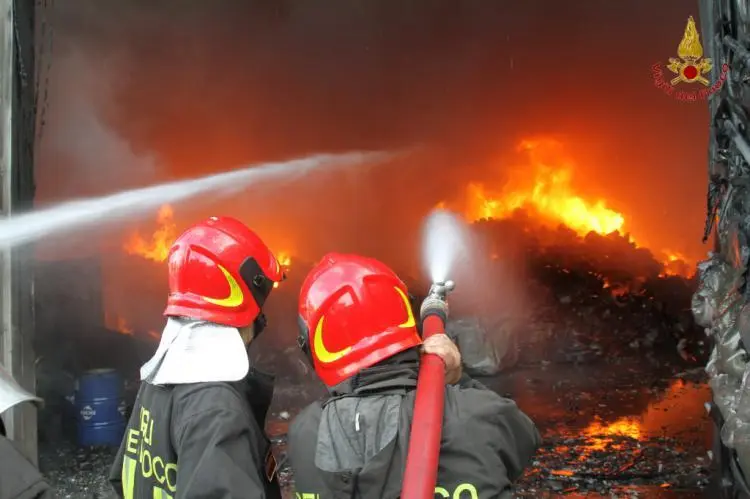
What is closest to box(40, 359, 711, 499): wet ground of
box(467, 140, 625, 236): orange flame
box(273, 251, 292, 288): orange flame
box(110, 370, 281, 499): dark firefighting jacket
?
box(110, 370, 281, 499): dark firefighting jacket

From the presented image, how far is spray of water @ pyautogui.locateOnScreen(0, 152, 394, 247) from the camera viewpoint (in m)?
8.68

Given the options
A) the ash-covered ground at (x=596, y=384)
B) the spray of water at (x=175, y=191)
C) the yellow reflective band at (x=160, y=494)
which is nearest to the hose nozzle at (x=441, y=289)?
the yellow reflective band at (x=160, y=494)

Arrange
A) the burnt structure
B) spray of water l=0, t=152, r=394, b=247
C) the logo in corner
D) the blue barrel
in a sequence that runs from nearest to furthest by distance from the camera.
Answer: the burnt structure → the logo in corner → the blue barrel → spray of water l=0, t=152, r=394, b=247

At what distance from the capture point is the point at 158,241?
950 centimetres

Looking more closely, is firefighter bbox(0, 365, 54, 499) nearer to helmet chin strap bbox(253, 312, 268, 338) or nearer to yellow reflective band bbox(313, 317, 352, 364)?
yellow reflective band bbox(313, 317, 352, 364)

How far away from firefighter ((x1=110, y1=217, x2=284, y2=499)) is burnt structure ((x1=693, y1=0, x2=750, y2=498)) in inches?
90.6

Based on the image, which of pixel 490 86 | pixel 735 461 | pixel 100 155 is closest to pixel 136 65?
pixel 100 155

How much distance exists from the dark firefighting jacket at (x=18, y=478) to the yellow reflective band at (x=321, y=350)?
71 cm

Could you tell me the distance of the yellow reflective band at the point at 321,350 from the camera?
171 centimetres

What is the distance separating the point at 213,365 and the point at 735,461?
299 centimetres

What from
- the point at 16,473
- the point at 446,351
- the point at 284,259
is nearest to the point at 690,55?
the point at 446,351

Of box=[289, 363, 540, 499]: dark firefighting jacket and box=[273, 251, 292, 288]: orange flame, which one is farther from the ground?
box=[273, 251, 292, 288]: orange flame

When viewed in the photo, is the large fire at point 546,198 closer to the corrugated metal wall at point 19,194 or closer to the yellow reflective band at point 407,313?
the corrugated metal wall at point 19,194

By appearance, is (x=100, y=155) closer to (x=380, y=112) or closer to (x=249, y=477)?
(x=380, y=112)
